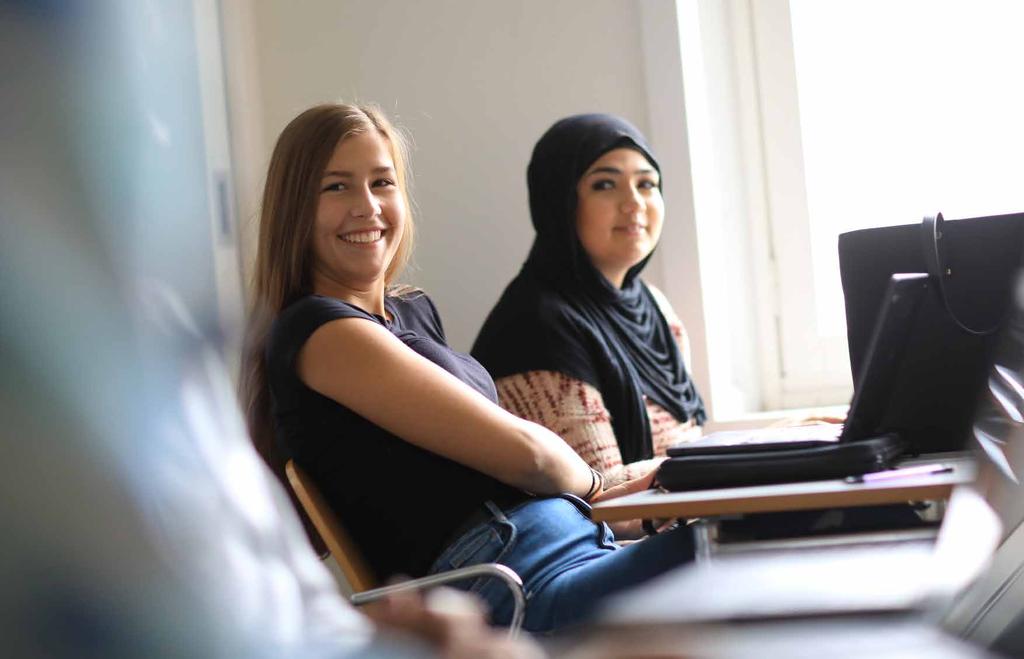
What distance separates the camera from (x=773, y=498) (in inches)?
42.7

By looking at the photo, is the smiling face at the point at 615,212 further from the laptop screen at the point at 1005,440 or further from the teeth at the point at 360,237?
the laptop screen at the point at 1005,440

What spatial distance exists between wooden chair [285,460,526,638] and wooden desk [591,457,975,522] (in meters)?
0.20

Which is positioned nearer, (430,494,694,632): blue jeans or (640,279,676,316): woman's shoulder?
(430,494,694,632): blue jeans

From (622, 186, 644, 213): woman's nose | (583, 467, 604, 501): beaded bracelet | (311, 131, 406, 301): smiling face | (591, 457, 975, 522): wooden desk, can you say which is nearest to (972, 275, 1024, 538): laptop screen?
(591, 457, 975, 522): wooden desk

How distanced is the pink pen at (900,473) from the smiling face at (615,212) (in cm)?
131

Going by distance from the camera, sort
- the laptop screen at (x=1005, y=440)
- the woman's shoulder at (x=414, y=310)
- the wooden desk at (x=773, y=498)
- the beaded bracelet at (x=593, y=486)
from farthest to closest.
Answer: the woman's shoulder at (x=414, y=310) < the beaded bracelet at (x=593, y=486) < the wooden desk at (x=773, y=498) < the laptop screen at (x=1005, y=440)

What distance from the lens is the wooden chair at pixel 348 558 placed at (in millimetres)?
1366

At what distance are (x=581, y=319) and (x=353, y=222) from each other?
23.2 inches

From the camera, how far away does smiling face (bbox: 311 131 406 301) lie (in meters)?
1.82

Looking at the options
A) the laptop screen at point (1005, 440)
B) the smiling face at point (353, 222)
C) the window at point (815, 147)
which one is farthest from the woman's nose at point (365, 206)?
the laptop screen at point (1005, 440)

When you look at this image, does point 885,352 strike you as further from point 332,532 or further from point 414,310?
point 414,310

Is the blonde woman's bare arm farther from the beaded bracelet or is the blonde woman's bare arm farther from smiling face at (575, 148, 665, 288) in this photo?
smiling face at (575, 148, 665, 288)

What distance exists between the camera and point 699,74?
2725 mm

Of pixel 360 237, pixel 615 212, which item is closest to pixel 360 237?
pixel 360 237
